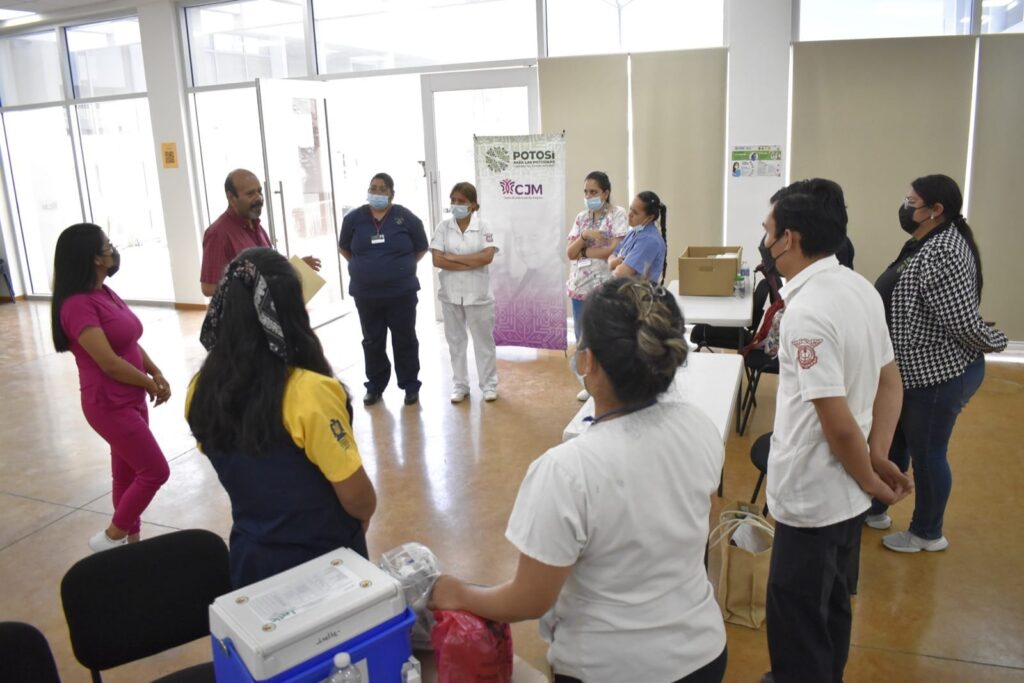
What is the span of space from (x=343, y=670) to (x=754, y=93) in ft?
19.1

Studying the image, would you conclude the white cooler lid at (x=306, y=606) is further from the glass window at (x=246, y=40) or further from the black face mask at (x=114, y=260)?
the glass window at (x=246, y=40)

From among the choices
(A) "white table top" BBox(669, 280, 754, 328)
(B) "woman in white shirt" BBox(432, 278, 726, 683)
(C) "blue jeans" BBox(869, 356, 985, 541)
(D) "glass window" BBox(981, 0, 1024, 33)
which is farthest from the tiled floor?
(D) "glass window" BBox(981, 0, 1024, 33)

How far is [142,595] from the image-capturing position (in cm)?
190

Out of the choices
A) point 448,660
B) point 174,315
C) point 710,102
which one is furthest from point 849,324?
point 174,315

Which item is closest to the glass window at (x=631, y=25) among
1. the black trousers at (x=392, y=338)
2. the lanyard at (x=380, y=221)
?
the lanyard at (x=380, y=221)

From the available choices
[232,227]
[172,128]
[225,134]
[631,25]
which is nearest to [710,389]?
[232,227]

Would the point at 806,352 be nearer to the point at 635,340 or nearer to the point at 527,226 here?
the point at 635,340

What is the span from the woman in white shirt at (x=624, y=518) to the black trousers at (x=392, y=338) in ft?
12.6

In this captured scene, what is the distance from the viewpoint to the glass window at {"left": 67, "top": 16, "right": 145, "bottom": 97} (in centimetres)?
838

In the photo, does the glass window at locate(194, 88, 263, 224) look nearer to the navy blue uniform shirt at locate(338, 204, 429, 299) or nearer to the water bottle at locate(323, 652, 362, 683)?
the navy blue uniform shirt at locate(338, 204, 429, 299)

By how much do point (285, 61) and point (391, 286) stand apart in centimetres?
404

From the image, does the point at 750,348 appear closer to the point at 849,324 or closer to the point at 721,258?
the point at 721,258

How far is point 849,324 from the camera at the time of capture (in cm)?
184

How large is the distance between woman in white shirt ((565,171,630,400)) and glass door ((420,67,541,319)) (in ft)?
6.35
